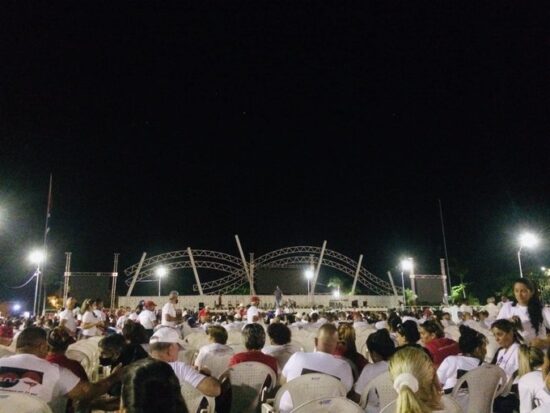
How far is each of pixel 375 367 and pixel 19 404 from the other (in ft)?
10.3

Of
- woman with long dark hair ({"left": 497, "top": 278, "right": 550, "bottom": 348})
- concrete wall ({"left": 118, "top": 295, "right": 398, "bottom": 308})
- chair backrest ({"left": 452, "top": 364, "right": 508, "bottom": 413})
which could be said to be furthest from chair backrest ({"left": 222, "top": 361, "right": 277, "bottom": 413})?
concrete wall ({"left": 118, "top": 295, "right": 398, "bottom": 308})

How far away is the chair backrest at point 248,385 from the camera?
4.75 m

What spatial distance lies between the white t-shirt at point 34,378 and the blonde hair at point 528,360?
4.19m

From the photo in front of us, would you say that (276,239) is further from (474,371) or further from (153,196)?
(474,371)

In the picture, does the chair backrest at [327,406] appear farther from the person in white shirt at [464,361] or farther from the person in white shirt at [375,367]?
the person in white shirt at [464,361]

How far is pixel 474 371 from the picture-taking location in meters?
4.24

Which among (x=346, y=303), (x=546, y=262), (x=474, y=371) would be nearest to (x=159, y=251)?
(x=346, y=303)

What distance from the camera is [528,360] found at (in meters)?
4.45

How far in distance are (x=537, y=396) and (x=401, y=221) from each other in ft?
156

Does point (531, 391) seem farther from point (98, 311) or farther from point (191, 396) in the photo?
point (98, 311)

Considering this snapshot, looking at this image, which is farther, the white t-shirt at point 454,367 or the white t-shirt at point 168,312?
the white t-shirt at point 168,312

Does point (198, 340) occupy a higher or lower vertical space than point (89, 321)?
lower

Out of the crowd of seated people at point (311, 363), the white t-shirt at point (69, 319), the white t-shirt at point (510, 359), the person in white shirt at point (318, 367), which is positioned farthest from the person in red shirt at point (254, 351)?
the white t-shirt at point (69, 319)

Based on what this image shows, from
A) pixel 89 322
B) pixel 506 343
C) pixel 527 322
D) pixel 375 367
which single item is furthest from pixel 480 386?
pixel 89 322
